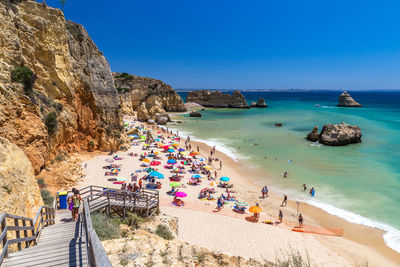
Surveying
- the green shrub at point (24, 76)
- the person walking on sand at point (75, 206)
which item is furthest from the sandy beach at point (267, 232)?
the green shrub at point (24, 76)

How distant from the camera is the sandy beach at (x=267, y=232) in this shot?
11.3 meters

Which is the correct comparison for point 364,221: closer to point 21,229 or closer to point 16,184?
point 21,229

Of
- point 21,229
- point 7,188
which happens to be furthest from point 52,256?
point 7,188

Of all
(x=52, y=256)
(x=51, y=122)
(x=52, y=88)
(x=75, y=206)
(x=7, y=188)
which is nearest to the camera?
(x=52, y=256)

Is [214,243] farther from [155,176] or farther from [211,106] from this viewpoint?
[211,106]

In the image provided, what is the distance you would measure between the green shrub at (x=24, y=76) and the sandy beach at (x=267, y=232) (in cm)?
688

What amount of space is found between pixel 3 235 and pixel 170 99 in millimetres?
75491

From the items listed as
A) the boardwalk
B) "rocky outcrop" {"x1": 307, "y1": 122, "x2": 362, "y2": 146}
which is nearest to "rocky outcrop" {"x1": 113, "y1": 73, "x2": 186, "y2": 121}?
"rocky outcrop" {"x1": 307, "y1": 122, "x2": 362, "y2": 146}

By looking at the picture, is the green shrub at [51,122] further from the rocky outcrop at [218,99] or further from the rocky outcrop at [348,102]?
the rocky outcrop at [348,102]

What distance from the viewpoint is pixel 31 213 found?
6703mm

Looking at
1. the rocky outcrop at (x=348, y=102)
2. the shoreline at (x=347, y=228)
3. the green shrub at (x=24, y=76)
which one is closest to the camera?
the shoreline at (x=347, y=228)

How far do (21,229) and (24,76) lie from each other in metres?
12.4

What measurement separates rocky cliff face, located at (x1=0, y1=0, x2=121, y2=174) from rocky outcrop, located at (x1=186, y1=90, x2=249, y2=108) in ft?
261

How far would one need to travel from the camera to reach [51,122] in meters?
16.2
